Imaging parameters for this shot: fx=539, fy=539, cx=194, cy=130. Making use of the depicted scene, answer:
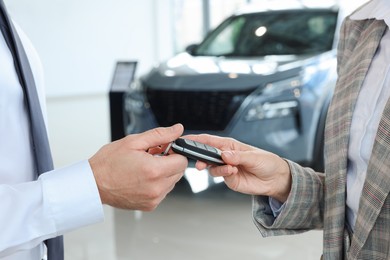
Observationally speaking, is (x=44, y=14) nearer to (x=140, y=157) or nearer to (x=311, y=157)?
(x=311, y=157)

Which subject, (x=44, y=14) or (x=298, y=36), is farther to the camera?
(x=44, y=14)

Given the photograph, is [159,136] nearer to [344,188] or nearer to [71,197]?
[71,197]

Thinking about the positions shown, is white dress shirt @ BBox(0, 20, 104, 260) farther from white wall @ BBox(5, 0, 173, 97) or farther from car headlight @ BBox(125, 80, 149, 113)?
white wall @ BBox(5, 0, 173, 97)

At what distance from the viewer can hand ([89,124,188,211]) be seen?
870 millimetres

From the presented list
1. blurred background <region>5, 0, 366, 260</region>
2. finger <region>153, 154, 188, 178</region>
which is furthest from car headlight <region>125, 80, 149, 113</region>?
finger <region>153, 154, 188, 178</region>

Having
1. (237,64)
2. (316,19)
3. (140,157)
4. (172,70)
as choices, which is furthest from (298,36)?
(140,157)

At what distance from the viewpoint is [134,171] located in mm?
869

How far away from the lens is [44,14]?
855cm

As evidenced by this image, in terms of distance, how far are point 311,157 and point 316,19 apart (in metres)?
1.29

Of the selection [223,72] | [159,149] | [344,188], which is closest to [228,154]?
[159,149]

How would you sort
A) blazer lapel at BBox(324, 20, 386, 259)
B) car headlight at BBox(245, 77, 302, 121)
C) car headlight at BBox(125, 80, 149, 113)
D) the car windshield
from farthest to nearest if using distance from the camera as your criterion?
the car windshield, car headlight at BBox(125, 80, 149, 113), car headlight at BBox(245, 77, 302, 121), blazer lapel at BBox(324, 20, 386, 259)

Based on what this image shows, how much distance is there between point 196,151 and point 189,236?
2.15 meters

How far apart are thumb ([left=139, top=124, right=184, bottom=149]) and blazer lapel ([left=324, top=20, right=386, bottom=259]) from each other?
34 centimetres

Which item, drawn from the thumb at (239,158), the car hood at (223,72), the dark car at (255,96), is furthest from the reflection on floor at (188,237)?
the thumb at (239,158)
